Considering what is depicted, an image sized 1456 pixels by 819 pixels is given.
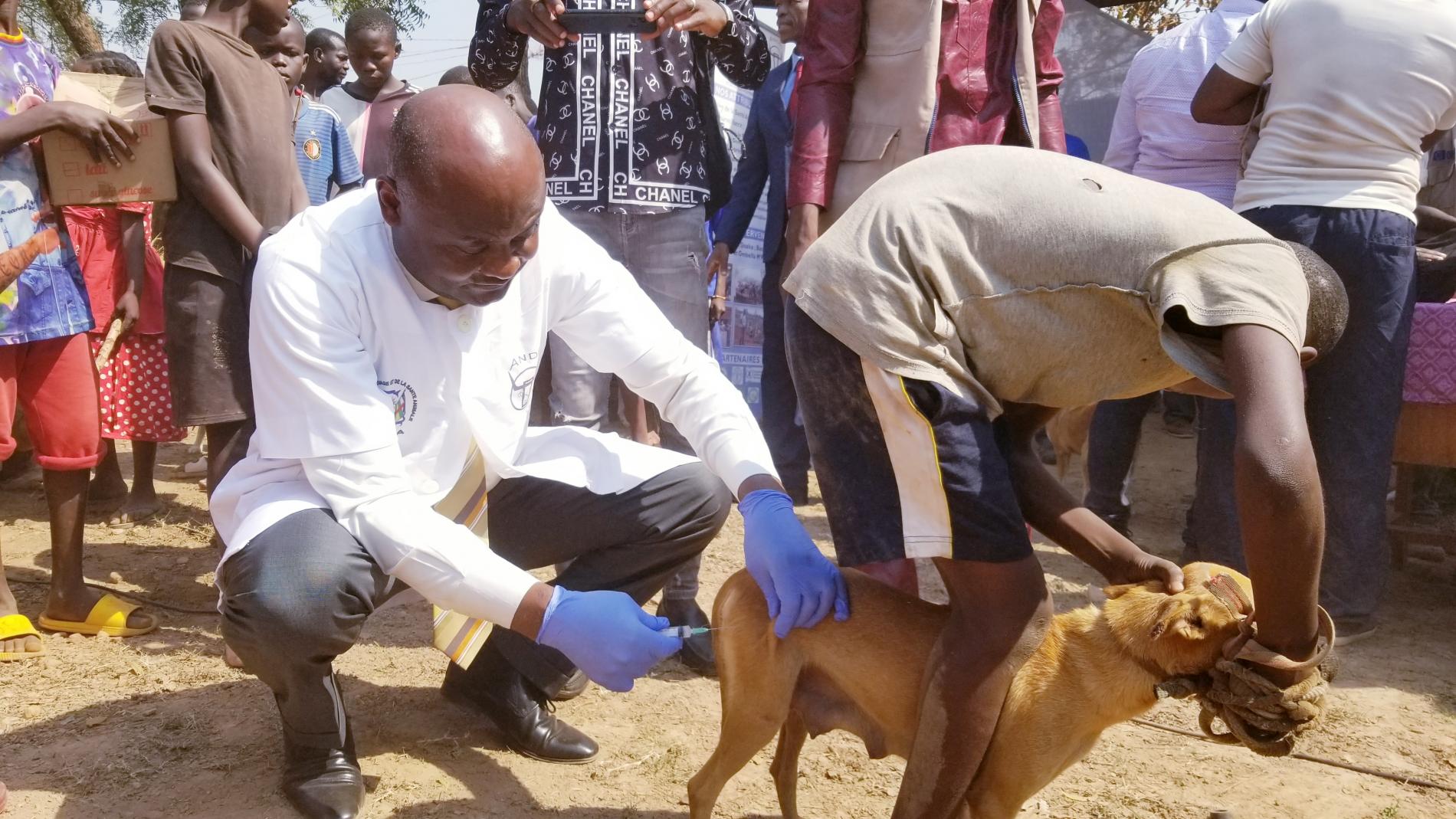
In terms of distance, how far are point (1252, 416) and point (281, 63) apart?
3.78m

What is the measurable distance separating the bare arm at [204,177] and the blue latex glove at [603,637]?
6.17ft

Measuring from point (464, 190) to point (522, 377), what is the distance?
0.66 m

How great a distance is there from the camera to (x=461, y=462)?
2.76 meters

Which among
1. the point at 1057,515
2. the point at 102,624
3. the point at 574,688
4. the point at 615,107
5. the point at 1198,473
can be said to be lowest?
the point at 102,624

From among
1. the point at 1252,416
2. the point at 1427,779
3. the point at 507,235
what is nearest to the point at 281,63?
the point at 507,235

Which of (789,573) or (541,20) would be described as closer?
(789,573)

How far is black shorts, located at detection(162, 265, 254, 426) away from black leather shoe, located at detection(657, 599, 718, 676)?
62.4 inches

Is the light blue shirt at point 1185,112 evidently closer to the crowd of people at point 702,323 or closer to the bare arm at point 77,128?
the crowd of people at point 702,323

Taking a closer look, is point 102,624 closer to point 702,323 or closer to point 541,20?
point 702,323

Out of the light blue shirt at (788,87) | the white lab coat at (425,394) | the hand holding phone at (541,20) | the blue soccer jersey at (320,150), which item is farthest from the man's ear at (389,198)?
the light blue shirt at (788,87)

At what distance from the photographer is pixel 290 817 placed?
2.59 metres

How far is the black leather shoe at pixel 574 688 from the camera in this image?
319 centimetres

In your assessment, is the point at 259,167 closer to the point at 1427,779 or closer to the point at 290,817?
the point at 290,817

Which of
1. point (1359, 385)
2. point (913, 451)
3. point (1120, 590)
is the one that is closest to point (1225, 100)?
point (1359, 385)
